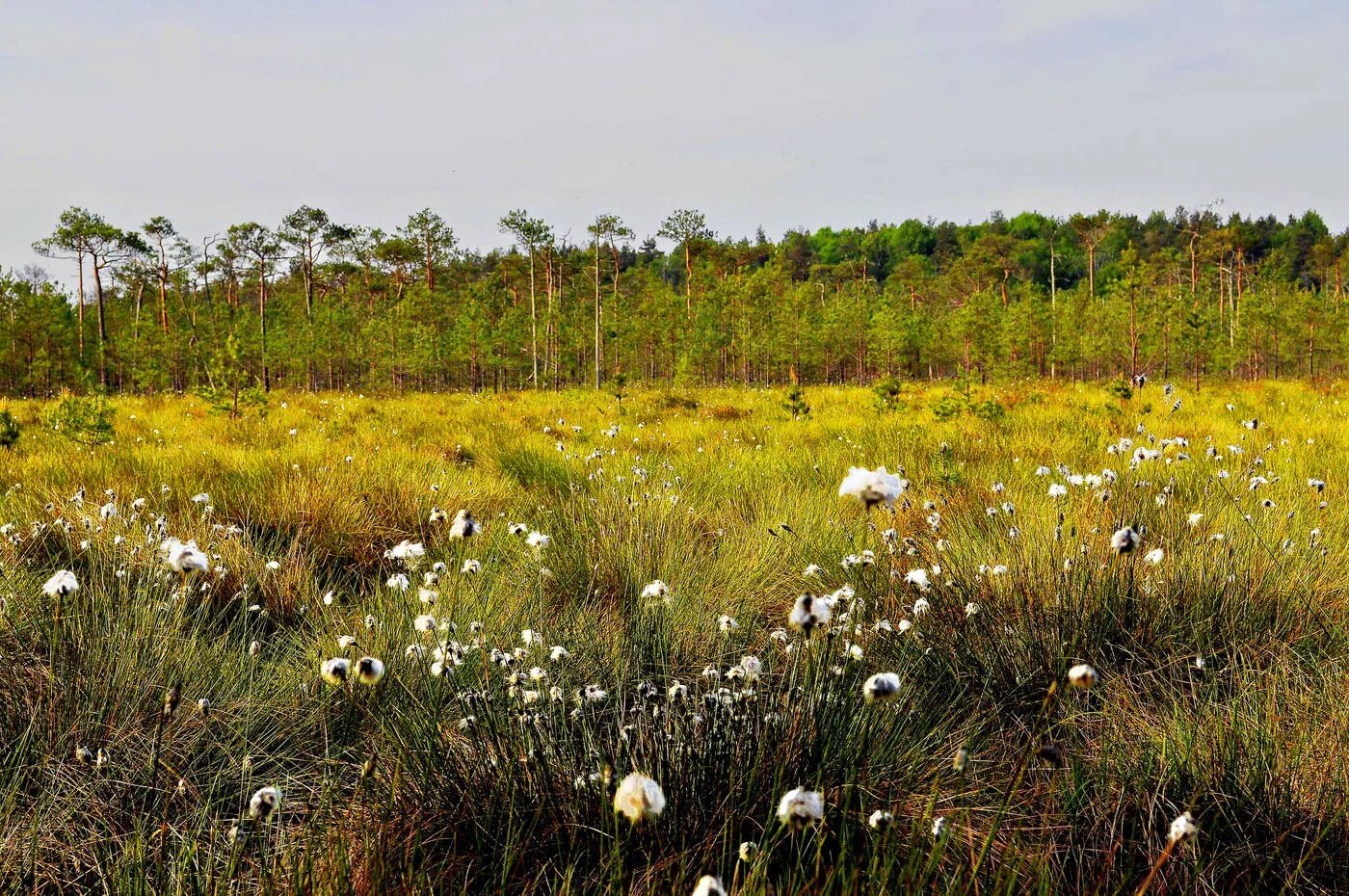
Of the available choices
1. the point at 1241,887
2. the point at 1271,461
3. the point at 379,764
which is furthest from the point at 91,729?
the point at 1271,461

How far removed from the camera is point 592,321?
43.5m

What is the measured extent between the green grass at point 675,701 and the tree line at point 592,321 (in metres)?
27.1

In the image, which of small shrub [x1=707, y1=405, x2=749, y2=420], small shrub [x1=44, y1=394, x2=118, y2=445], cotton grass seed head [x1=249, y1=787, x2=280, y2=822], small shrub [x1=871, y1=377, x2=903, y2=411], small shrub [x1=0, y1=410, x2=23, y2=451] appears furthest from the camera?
small shrub [x1=707, y1=405, x2=749, y2=420]

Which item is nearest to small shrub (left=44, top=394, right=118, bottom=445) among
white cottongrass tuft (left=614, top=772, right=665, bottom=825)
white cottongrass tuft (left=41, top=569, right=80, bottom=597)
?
white cottongrass tuft (left=41, top=569, right=80, bottom=597)

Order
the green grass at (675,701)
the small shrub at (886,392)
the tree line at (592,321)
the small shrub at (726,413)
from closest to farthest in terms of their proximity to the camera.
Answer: the green grass at (675,701) < the small shrub at (886,392) < the small shrub at (726,413) < the tree line at (592,321)

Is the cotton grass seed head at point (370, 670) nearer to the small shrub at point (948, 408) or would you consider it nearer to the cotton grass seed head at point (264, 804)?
the cotton grass seed head at point (264, 804)

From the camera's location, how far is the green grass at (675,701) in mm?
1633

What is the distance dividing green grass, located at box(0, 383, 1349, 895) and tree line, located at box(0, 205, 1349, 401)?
2707cm

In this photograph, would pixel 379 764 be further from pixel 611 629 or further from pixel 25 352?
pixel 25 352

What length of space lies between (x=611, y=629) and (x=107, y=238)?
48240 millimetres

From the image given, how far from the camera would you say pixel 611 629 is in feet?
9.93

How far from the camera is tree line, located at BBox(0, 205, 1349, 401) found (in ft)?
121

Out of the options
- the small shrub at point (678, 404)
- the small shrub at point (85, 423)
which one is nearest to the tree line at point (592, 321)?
the small shrub at point (678, 404)

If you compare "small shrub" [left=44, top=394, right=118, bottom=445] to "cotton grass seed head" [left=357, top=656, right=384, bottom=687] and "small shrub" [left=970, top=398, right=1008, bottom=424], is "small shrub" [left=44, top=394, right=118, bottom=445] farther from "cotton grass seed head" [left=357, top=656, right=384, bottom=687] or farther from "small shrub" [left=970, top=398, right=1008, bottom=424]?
"small shrub" [left=970, top=398, right=1008, bottom=424]
